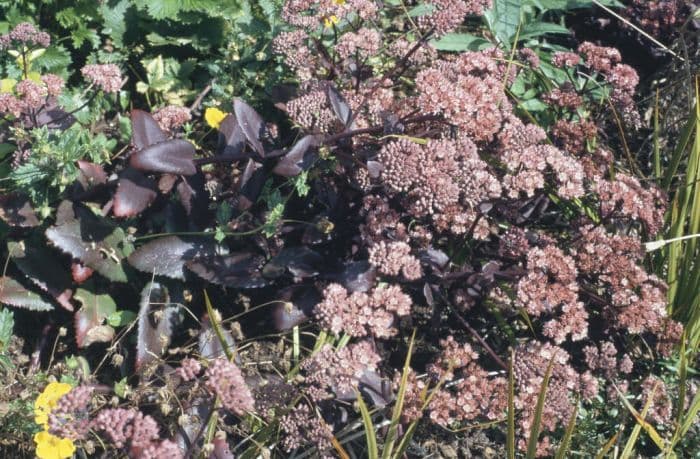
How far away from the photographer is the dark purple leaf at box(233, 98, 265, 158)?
2.60m

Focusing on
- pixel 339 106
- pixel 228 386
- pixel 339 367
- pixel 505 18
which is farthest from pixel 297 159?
pixel 505 18

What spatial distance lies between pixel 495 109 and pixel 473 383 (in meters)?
0.91

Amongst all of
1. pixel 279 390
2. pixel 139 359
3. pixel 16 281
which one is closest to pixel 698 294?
pixel 279 390

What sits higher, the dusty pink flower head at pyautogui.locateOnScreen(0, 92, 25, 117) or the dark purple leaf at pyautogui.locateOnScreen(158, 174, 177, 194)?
the dusty pink flower head at pyautogui.locateOnScreen(0, 92, 25, 117)

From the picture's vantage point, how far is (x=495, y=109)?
255 centimetres

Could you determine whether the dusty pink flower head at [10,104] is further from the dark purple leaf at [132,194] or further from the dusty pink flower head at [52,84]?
the dark purple leaf at [132,194]

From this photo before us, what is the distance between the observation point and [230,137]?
2.74 m

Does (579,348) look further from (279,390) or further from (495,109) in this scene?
(279,390)

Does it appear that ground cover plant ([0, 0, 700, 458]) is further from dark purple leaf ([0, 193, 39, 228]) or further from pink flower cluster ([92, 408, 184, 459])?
pink flower cluster ([92, 408, 184, 459])

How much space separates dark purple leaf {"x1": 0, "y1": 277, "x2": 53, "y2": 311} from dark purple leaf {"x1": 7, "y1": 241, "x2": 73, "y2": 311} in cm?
5

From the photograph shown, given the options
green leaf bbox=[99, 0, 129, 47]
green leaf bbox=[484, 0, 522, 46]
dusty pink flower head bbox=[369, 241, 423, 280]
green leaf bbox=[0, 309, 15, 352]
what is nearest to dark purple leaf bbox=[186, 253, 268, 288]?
dusty pink flower head bbox=[369, 241, 423, 280]

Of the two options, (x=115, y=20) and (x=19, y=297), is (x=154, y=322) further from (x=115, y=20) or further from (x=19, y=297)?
(x=115, y=20)

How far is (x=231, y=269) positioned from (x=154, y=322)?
0.33 m

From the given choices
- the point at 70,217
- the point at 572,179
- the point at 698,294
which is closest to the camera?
the point at 572,179
